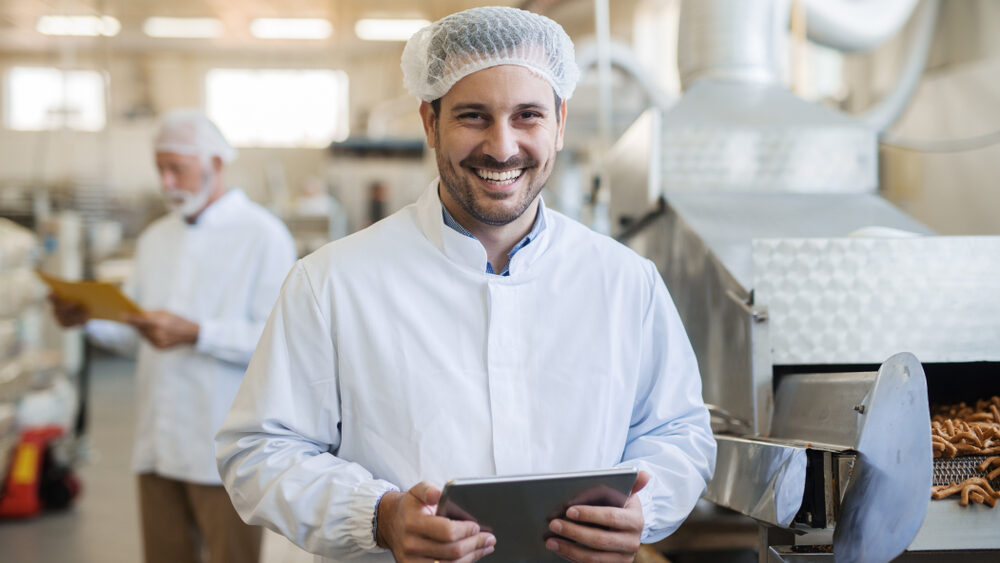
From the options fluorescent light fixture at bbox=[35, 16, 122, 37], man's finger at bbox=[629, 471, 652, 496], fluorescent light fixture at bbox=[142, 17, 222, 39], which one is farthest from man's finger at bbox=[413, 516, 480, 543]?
fluorescent light fixture at bbox=[142, 17, 222, 39]

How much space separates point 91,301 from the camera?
235 cm

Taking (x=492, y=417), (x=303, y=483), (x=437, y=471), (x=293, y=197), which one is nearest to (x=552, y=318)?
(x=492, y=417)

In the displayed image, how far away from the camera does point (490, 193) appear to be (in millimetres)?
1240

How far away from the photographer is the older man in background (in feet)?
7.36

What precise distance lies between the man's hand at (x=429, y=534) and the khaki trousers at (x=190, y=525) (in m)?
1.32

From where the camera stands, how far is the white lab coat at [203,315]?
2.26 metres

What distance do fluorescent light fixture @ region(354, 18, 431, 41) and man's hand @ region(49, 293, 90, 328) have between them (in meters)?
9.50

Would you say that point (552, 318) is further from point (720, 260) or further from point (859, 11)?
point (859, 11)

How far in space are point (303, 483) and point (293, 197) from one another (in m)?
10.6

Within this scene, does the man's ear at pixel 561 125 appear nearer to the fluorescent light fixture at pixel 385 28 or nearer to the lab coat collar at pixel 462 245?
the lab coat collar at pixel 462 245

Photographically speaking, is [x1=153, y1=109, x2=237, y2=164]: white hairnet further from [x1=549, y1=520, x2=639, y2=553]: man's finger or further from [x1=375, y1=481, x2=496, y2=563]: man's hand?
[x1=549, y1=520, x2=639, y2=553]: man's finger

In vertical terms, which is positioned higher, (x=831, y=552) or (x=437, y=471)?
(x=437, y=471)

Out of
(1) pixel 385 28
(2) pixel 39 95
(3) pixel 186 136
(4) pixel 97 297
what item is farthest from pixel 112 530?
(2) pixel 39 95

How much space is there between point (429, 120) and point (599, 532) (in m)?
0.68
